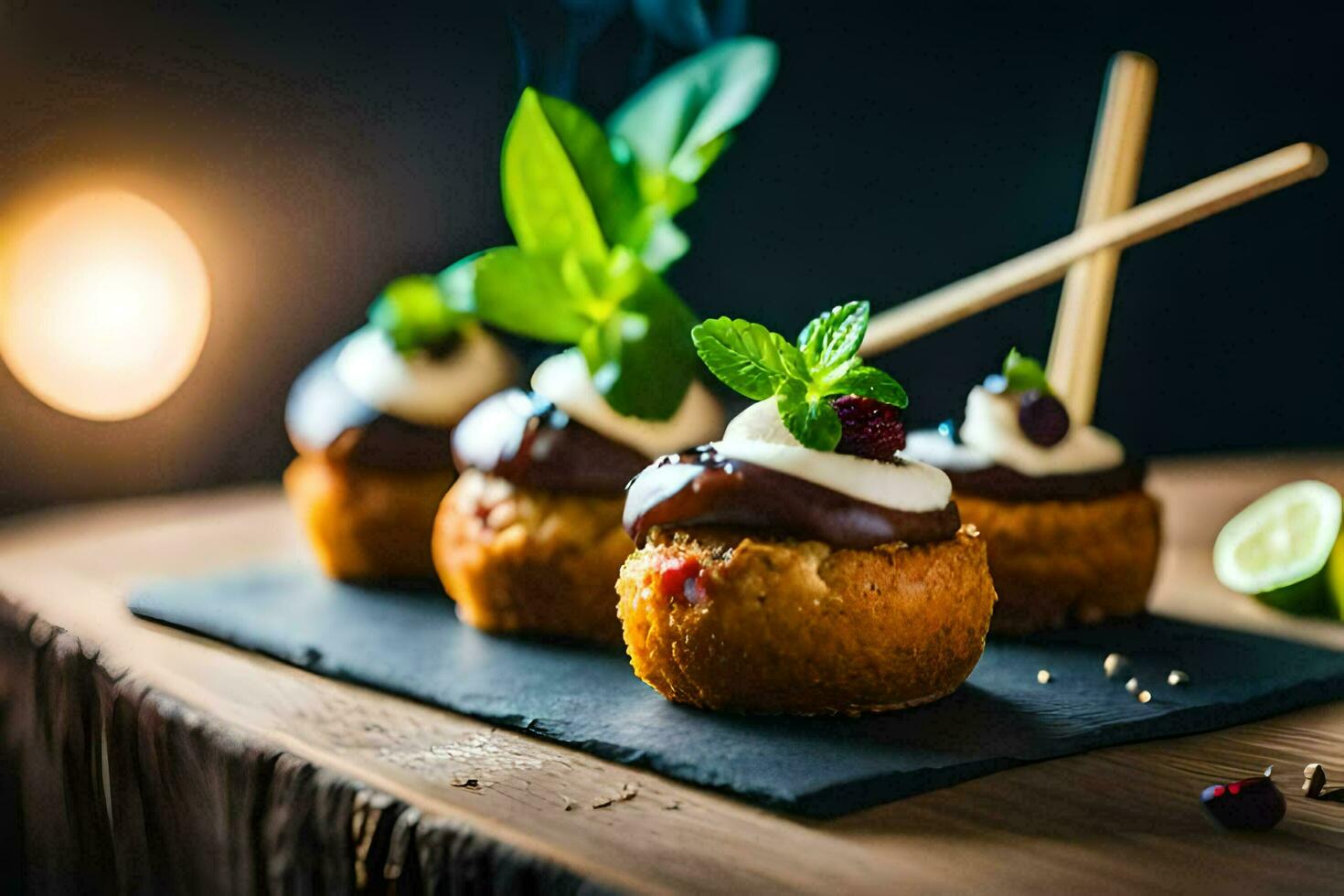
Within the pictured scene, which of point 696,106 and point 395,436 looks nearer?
point 696,106

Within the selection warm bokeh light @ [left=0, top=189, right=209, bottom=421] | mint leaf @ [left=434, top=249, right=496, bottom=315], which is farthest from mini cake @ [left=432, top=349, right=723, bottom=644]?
warm bokeh light @ [left=0, top=189, right=209, bottom=421]

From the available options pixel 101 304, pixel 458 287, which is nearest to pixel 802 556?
pixel 458 287

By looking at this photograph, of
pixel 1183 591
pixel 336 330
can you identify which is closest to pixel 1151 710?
pixel 1183 591

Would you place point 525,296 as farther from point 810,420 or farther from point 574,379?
point 810,420

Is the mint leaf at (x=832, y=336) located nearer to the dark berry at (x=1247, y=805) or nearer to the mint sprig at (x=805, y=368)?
the mint sprig at (x=805, y=368)

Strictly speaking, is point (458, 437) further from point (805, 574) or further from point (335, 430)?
point (805, 574)

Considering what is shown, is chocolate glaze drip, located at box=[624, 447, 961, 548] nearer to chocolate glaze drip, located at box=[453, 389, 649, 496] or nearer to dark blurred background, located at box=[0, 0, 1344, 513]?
chocolate glaze drip, located at box=[453, 389, 649, 496]
